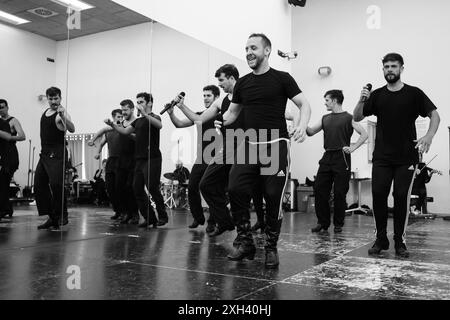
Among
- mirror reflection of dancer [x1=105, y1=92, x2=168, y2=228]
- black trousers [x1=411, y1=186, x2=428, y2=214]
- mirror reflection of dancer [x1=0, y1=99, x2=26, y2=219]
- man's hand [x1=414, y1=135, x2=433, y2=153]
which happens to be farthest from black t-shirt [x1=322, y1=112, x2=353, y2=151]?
black trousers [x1=411, y1=186, x2=428, y2=214]

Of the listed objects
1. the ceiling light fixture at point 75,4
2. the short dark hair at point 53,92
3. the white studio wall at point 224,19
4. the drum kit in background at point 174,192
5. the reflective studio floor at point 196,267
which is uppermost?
the white studio wall at point 224,19

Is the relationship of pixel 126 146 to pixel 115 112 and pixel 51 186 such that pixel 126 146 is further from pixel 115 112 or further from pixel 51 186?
pixel 51 186

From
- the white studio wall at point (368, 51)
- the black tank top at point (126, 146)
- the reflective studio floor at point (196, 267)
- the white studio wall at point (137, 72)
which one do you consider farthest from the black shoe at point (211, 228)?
the white studio wall at point (368, 51)

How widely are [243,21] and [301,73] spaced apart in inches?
110

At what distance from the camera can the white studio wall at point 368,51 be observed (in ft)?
28.0

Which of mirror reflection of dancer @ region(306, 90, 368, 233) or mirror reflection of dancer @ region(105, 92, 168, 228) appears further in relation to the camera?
mirror reflection of dancer @ region(105, 92, 168, 228)

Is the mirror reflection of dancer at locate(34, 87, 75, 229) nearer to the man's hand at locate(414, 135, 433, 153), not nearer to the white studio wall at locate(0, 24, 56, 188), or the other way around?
the white studio wall at locate(0, 24, 56, 188)

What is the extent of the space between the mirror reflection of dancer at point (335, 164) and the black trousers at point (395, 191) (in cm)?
149

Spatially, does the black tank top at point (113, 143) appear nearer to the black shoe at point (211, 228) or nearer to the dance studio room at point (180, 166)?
the dance studio room at point (180, 166)

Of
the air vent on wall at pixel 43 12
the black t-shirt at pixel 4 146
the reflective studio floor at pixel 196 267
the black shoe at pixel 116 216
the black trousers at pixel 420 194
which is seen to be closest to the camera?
the reflective studio floor at pixel 196 267

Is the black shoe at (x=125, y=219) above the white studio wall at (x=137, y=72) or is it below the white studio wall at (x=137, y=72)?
below

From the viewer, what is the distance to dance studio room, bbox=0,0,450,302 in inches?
96.5

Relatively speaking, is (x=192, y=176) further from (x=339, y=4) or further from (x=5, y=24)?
(x=339, y=4)

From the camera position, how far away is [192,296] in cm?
199
